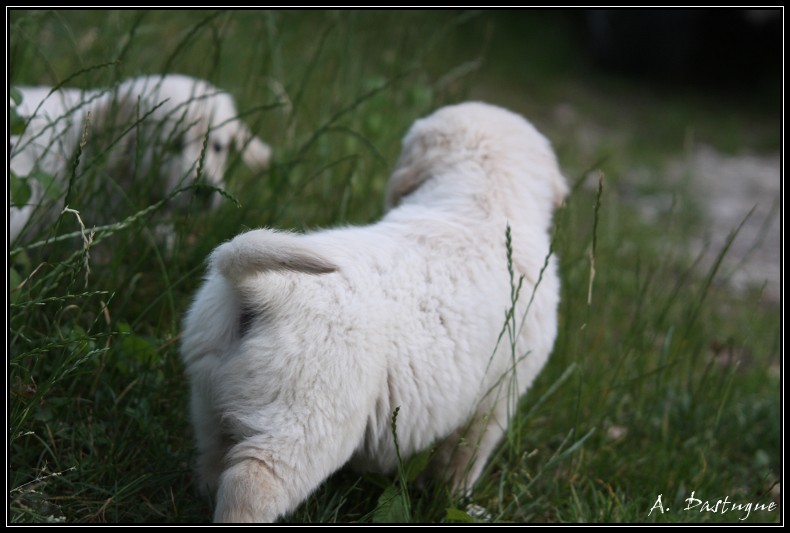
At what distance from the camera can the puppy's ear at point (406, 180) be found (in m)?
2.48

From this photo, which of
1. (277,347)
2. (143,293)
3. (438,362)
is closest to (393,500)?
(438,362)

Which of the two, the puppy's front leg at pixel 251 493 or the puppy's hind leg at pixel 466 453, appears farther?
the puppy's hind leg at pixel 466 453

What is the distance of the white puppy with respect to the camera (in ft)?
5.32

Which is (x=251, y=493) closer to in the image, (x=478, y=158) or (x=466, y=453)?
(x=466, y=453)

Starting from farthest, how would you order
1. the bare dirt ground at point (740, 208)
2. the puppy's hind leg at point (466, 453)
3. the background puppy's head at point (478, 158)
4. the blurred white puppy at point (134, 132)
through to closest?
the bare dirt ground at point (740, 208)
the blurred white puppy at point (134, 132)
the background puppy's head at point (478, 158)
the puppy's hind leg at point (466, 453)

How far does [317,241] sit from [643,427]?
1759 millimetres

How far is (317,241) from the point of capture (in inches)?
70.2

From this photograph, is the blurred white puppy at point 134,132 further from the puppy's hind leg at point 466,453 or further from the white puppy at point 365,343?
the puppy's hind leg at point 466,453

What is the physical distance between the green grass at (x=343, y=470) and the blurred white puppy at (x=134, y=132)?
111mm

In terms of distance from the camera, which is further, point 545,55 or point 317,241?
point 545,55

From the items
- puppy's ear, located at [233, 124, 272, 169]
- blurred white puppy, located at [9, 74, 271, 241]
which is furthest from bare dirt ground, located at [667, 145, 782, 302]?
blurred white puppy, located at [9, 74, 271, 241]

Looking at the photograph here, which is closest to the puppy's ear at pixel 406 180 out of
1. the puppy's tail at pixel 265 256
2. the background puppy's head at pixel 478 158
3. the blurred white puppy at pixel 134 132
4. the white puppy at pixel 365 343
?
the background puppy's head at pixel 478 158

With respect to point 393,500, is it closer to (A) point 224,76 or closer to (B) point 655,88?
(A) point 224,76

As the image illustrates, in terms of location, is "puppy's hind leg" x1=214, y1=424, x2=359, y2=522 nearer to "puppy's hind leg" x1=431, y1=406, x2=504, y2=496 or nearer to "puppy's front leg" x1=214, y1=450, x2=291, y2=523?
"puppy's front leg" x1=214, y1=450, x2=291, y2=523
